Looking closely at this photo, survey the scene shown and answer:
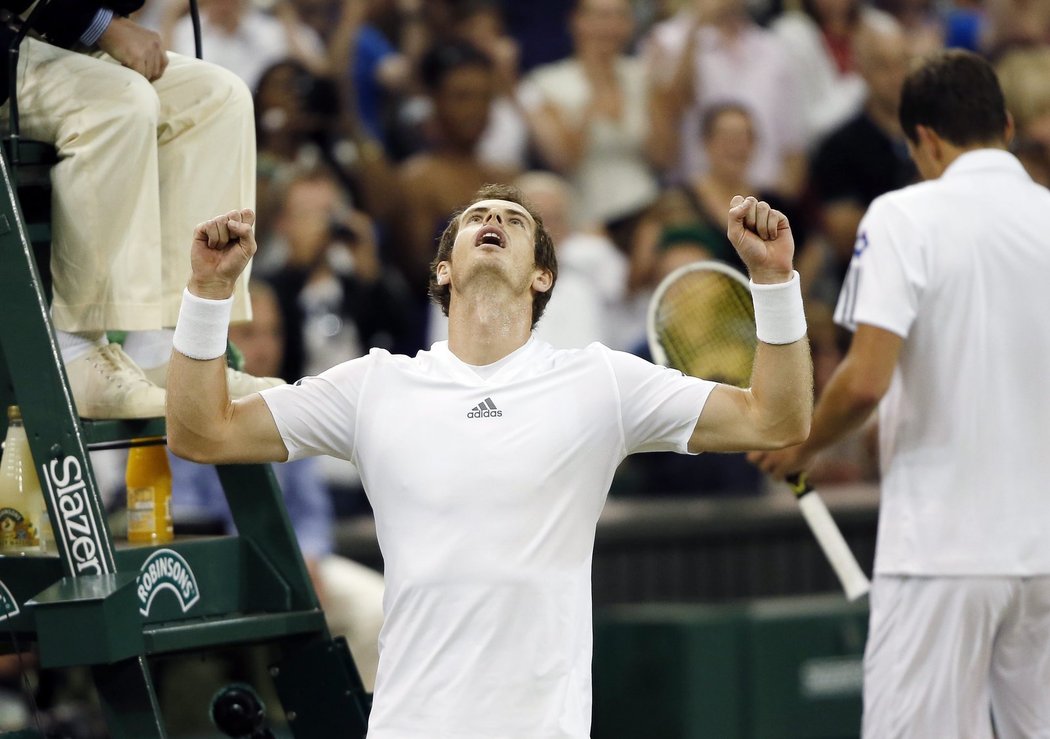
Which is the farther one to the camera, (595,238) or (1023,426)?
(595,238)

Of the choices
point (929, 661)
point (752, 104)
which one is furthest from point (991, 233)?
point (752, 104)

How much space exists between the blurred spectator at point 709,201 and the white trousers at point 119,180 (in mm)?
4239

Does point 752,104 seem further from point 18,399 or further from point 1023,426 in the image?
point 18,399

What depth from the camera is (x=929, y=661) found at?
4.60m

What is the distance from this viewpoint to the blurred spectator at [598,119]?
8766 mm

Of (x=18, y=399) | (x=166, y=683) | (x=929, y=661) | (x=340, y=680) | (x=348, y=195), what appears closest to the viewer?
(x=18, y=399)

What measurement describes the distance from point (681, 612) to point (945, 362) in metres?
2.95

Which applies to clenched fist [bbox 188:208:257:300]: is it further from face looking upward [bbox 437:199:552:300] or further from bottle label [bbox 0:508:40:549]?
bottle label [bbox 0:508:40:549]

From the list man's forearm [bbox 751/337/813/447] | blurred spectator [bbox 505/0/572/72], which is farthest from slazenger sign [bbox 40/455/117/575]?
blurred spectator [bbox 505/0/572/72]

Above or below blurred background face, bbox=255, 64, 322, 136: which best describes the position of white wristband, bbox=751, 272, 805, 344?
below

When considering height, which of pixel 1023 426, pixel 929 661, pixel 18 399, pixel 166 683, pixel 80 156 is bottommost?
pixel 166 683

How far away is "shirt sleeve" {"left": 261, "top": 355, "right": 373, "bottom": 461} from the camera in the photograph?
11.9 ft

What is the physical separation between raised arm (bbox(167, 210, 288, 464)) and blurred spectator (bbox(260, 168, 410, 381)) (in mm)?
3813

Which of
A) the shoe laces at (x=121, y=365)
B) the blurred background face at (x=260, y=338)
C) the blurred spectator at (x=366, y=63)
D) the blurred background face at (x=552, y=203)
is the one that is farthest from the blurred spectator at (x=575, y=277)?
the shoe laces at (x=121, y=365)
